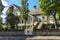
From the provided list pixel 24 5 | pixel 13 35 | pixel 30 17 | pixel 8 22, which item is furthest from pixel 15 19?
pixel 30 17

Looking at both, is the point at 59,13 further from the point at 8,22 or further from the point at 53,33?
the point at 8,22

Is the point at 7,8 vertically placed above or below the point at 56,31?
above

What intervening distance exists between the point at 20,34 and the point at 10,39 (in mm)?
4387

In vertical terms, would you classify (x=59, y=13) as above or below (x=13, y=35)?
above

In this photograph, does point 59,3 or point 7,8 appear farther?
point 7,8

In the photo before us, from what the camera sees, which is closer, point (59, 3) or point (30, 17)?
point (59, 3)

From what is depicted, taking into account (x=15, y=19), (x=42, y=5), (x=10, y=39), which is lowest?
(x=10, y=39)

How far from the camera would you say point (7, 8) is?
164 feet

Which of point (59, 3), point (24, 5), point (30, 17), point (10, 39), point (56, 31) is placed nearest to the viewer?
point (10, 39)

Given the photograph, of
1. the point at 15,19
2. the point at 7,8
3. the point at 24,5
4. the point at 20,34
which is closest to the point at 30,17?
the point at 7,8

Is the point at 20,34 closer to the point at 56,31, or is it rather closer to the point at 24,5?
the point at 56,31

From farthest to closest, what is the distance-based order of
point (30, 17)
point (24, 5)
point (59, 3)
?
point (30, 17) → point (24, 5) → point (59, 3)

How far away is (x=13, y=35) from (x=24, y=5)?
11.4m

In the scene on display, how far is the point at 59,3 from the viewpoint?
31562 mm
